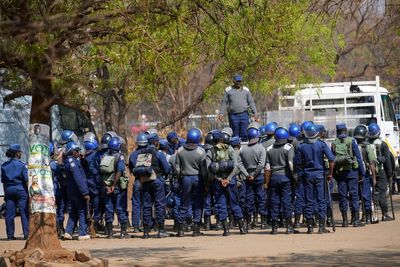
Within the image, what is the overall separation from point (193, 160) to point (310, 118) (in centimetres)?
932

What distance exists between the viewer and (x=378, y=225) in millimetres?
21188

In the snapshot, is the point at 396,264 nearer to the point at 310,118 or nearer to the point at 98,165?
the point at 98,165

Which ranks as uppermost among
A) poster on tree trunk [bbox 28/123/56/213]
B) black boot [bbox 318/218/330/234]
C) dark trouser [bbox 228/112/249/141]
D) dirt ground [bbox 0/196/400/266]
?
dark trouser [bbox 228/112/249/141]

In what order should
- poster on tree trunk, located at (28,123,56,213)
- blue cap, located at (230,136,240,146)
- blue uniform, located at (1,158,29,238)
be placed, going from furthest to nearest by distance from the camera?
1. blue cap, located at (230,136,240,146)
2. blue uniform, located at (1,158,29,238)
3. poster on tree trunk, located at (28,123,56,213)

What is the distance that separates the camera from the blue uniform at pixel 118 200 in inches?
810

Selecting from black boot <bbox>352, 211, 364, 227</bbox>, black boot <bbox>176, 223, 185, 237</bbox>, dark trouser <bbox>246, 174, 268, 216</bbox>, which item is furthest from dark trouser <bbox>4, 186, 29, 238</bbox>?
black boot <bbox>352, 211, 364, 227</bbox>

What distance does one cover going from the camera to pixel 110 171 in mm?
20562

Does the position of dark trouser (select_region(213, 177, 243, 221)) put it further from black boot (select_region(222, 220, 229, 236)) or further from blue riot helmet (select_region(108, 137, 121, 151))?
blue riot helmet (select_region(108, 137, 121, 151))

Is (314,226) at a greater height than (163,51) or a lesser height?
lesser

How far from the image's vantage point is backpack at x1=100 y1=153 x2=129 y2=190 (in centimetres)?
2056

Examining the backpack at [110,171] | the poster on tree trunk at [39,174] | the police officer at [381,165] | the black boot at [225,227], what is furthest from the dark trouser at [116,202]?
the poster on tree trunk at [39,174]

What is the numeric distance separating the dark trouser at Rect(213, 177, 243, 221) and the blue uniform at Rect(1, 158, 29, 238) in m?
3.81

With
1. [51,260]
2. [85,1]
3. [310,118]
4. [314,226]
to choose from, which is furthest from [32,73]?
[310,118]

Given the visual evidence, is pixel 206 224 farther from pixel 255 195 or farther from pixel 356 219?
pixel 356 219
